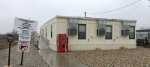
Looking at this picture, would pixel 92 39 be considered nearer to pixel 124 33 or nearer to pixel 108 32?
pixel 108 32

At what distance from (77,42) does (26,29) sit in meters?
9.01

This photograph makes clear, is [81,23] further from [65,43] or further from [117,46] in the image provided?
[117,46]

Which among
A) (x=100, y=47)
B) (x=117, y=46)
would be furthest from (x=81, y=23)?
(x=117, y=46)

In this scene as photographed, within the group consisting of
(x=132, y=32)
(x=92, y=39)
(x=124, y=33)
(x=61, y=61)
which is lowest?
(x=61, y=61)

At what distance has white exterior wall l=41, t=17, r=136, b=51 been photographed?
18234 mm

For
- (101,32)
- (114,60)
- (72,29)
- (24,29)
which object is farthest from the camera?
(101,32)

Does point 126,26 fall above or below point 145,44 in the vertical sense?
above

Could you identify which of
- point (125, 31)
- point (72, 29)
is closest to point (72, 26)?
point (72, 29)

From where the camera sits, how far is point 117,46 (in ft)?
67.2

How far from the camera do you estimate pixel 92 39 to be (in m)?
19.4

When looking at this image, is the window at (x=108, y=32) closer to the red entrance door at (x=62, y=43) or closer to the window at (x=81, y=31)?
the window at (x=81, y=31)

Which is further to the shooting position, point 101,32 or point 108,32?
point 108,32

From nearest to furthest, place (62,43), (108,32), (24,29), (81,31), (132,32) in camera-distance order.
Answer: (24,29), (62,43), (81,31), (108,32), (132,32)

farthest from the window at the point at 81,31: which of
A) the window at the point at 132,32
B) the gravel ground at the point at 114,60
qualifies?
the window at the point at 132,32
